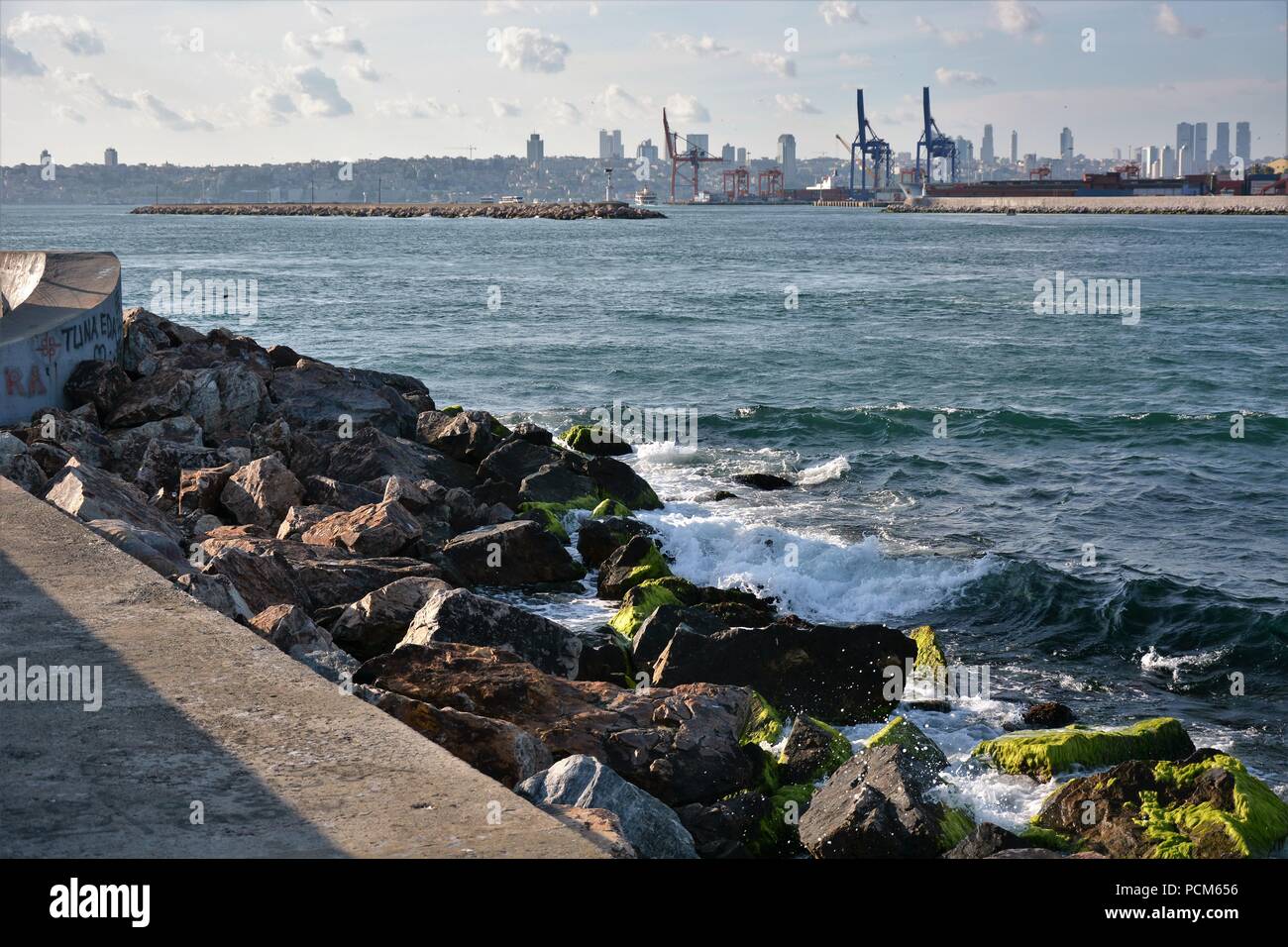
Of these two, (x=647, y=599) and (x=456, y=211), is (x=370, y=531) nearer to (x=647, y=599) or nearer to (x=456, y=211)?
(x=647, y=599)

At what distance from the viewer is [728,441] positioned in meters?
19.8

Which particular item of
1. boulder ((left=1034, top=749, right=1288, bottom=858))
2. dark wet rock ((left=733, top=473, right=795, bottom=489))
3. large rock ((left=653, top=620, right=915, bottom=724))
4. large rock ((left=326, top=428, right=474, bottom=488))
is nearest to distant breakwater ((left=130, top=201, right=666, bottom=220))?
dark wet rock ((left=733, top=473, right=795, bottom=489))

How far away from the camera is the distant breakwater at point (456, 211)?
469 feet

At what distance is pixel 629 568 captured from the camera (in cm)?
1156

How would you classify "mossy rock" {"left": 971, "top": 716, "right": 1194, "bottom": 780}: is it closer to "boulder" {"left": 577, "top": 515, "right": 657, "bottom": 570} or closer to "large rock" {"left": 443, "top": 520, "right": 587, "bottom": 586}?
"large rock" {"left": 443, "top": 520, "right": 587, "bottom": 586}

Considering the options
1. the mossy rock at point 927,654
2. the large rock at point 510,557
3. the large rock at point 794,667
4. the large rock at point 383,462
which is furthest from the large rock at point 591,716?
the large rock at point 383,462

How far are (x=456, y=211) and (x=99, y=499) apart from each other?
150 m

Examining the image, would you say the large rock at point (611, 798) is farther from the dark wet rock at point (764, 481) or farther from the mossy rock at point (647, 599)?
the dark wet rock at point (764, 481)

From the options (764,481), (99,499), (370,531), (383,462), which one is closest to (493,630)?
(370,531)

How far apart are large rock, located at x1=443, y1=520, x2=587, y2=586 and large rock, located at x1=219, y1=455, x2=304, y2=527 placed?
62.0 inches
